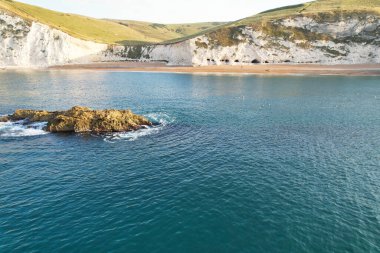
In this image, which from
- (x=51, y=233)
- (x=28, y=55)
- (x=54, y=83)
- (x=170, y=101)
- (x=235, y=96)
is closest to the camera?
(x=51, y=233)

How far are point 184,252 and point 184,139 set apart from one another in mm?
32514

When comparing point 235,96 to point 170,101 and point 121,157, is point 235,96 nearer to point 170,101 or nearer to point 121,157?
point 170,101

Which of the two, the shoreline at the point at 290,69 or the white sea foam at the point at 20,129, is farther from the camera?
the shoreline at the point at 290,69

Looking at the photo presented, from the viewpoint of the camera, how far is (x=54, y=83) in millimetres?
132500

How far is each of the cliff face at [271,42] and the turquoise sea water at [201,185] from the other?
106 m

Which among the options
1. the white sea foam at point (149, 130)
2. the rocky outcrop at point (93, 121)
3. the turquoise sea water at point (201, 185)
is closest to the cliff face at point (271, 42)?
the turquoise sea water at point (201, 185)

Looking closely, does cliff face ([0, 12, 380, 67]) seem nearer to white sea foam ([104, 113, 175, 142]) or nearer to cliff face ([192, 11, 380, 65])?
cliff face ([192, 11, 380, 65])

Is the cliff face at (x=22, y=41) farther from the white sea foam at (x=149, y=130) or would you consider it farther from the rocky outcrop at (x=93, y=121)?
the white sea foam at (x=149, y=130)

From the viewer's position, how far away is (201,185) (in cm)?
3747

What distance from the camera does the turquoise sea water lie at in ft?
89.0

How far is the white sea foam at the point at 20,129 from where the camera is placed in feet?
196

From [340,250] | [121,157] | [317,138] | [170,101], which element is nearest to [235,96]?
[170,101]

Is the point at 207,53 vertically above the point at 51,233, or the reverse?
the point at 207,53

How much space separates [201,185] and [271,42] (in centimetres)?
15855
